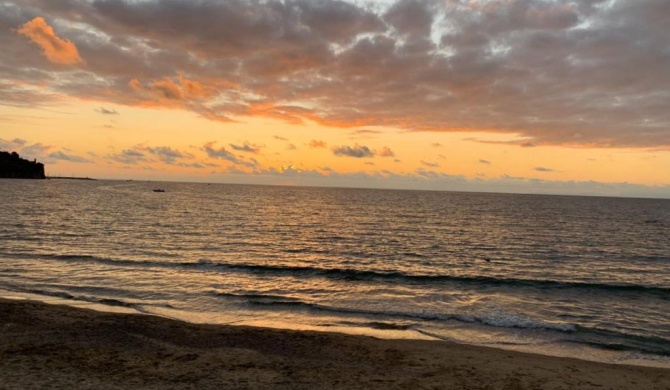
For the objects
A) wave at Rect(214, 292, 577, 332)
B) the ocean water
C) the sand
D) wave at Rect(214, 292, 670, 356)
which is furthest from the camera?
wave at Rect(214, 292, 577, 332)

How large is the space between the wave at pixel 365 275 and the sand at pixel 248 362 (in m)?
14.0

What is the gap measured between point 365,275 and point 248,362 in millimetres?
18587

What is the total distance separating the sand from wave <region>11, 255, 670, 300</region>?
1398 centimetres

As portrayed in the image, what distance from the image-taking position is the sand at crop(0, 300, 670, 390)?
11828mm

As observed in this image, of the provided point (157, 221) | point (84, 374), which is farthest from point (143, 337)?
point (157, 221)

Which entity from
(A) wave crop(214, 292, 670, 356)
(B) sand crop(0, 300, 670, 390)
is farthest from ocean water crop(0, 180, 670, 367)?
(B) sand crop(0, 300, 670, 390)

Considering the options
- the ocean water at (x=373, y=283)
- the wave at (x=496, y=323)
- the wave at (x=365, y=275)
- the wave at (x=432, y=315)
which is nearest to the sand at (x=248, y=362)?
the ocean water at (x=373, y=283)

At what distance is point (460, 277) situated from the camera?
104 feet

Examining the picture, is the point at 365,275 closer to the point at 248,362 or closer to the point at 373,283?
the point at 373,283

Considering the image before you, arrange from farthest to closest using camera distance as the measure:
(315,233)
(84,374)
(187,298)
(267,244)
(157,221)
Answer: (157,221) < (315,233) < (267,244) < (187,298) < (84,374)

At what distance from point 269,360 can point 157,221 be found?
5662cm

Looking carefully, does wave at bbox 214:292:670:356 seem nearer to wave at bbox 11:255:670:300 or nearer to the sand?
the sand

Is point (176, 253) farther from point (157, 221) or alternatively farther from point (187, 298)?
point (157, 221)

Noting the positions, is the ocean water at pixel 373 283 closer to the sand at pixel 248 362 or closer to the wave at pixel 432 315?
the wave at pixel 432 315
